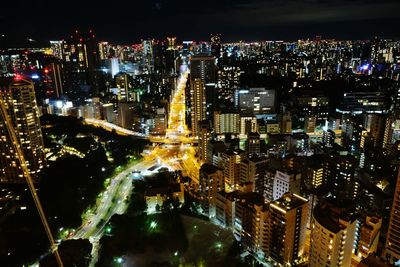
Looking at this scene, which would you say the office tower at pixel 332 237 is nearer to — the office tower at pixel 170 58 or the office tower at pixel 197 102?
the office tower at pixel 197 102

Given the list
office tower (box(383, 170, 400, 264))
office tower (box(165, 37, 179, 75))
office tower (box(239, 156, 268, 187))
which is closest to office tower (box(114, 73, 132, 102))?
office tower (box(165, 37, 179, 75))

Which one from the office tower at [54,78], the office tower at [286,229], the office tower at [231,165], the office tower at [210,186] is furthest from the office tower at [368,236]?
the office tower at [54,78]

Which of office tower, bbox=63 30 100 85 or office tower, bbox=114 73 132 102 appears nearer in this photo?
office tower, bbox=114 73 132 102

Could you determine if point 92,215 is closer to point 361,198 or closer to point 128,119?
point 361,198

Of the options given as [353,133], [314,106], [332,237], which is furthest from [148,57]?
[332,237]

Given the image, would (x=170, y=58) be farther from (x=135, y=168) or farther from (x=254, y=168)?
(x=254, y=168)

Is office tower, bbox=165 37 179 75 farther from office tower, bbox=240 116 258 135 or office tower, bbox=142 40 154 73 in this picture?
office tower, bbox=240 116 258 135
